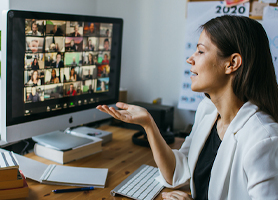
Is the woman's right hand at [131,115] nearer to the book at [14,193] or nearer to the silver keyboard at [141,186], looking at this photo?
the silver keyboard at [141,186]

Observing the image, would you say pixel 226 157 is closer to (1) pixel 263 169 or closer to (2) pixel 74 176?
(1) pixel 263 169

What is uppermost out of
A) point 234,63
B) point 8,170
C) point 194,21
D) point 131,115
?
point 194,21

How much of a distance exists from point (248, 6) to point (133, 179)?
127 centimetres

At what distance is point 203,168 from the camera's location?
3.76 ft

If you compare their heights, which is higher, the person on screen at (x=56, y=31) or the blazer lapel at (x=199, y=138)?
the person on screen at (x=56, y=31)

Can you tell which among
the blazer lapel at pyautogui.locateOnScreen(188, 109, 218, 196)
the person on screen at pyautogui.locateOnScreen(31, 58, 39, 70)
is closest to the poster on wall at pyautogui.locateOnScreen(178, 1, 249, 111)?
the blazer lapel at pyautogui.locateOnScreen(188, 109, 218, 196)

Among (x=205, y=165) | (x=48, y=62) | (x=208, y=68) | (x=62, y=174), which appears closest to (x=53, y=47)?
(x=48, y=62)

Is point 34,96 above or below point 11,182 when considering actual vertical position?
above

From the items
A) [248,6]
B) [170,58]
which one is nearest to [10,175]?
[170,58]

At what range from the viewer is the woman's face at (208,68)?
1.00 metres

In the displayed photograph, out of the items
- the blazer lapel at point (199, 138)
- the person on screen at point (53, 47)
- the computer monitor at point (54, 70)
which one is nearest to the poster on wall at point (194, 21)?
the computer monitor at point (54, 70)

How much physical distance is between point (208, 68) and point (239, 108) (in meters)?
0.19

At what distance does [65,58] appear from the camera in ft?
4.53

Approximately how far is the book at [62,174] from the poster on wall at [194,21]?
0.93 meters
